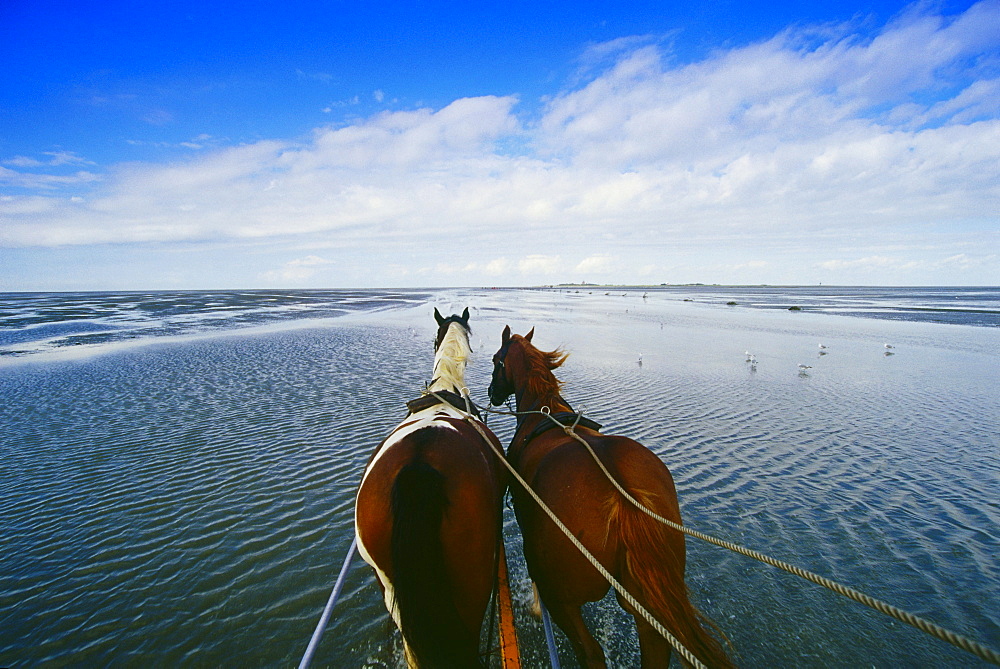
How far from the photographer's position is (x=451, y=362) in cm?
514

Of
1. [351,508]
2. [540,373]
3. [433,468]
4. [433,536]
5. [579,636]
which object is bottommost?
[351,508]

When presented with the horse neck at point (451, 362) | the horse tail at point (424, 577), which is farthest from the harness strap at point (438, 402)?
the horse tail at point (424, 577)

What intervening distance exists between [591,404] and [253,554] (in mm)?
8062

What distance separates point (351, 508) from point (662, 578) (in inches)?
183

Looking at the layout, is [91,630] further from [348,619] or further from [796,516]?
[796,516]

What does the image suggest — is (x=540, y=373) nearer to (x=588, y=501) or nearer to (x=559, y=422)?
(x=559, y=422)

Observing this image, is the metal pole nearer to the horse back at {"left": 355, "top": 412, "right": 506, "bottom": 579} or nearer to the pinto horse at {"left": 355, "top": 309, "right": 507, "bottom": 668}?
the pinto horse at {"left": 355, "top": 309, "right": 507, "bottom": 668}

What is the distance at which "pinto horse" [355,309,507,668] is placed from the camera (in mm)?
2568

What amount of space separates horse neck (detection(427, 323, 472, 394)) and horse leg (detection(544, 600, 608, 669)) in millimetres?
2463

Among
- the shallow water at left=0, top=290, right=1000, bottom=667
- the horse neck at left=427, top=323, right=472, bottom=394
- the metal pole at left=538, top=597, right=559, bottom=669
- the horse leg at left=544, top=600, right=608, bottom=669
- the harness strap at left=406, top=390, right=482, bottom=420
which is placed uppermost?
the horse neck at left=427, top=323, right=472, bottom=394

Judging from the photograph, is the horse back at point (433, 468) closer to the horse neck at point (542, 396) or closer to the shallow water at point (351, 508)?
the horse neck at point (542, 396)

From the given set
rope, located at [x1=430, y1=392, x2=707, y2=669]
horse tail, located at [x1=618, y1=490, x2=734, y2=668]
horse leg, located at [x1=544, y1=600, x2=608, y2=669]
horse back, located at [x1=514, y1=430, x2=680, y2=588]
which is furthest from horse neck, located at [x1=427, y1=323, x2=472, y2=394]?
horse tail, located at [x1=618, y1=490, x2=734, y2=668]

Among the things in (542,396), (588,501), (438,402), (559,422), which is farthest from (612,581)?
(542,396)

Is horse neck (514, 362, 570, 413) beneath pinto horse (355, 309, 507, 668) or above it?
above
